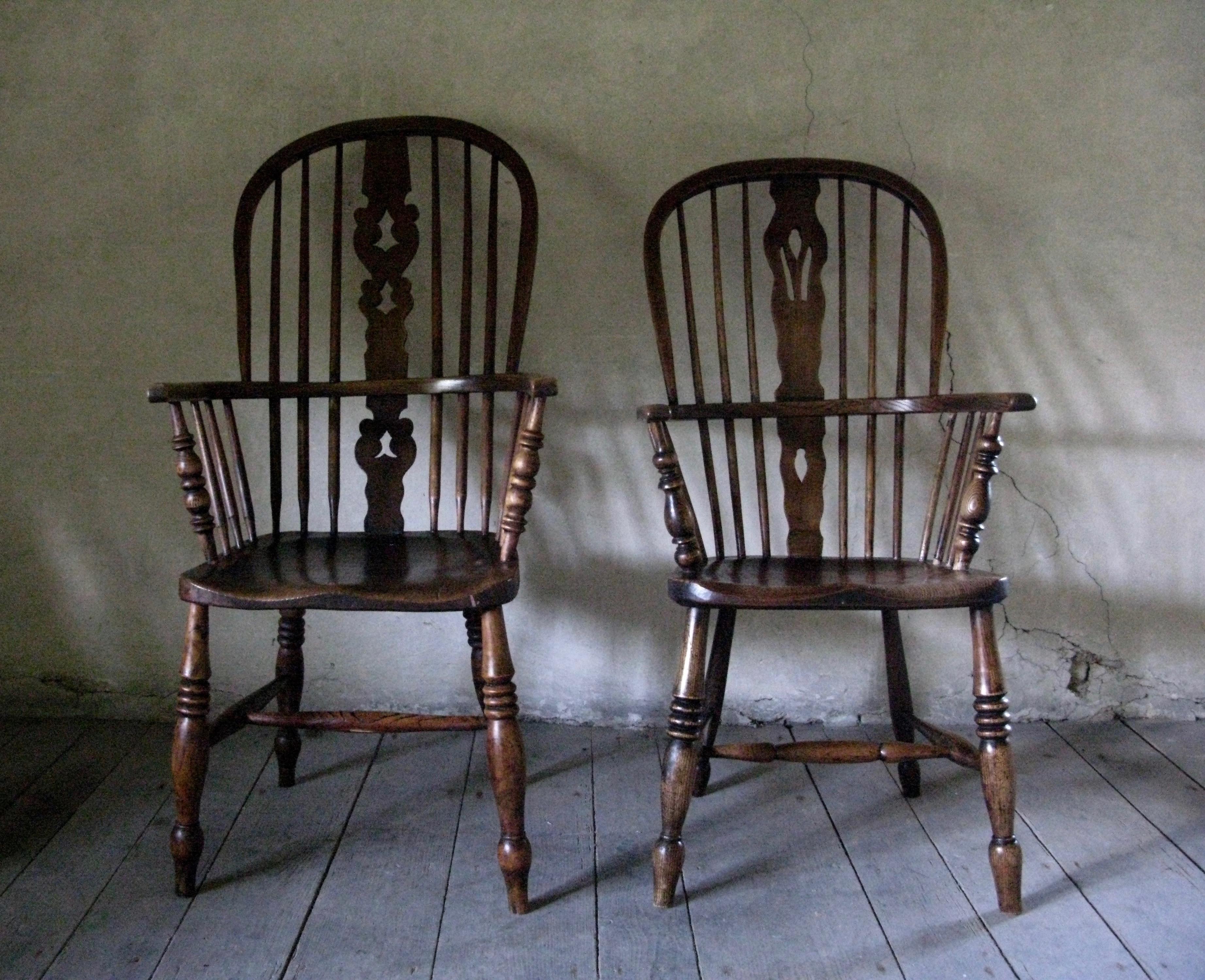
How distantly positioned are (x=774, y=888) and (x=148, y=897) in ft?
3.02

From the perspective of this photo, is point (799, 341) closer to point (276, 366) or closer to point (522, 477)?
point (522, 477)

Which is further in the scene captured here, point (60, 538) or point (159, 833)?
point (60, 538)

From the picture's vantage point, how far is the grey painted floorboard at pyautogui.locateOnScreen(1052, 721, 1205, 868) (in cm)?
170

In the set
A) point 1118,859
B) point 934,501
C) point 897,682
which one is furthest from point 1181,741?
point 934,501

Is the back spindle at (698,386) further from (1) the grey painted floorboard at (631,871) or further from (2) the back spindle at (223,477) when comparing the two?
(2) the back spindle at (223,477)

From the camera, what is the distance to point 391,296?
6.36ft

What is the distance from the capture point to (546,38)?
2.00 metres

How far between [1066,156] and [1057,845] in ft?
4.17

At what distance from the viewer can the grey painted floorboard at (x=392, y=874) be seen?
4.48 ft

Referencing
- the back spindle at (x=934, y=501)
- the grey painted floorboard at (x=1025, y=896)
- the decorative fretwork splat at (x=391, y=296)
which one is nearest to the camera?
the grey painted floorboard at (x=1025, y=896)

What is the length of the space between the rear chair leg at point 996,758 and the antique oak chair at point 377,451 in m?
0.66

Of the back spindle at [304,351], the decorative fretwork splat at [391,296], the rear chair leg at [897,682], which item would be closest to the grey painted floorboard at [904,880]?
the rear chair leg at [897,682]

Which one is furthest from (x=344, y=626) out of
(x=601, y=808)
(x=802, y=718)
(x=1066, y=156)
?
(x=1066, y=156)

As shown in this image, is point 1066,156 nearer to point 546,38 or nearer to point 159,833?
point 546,38
